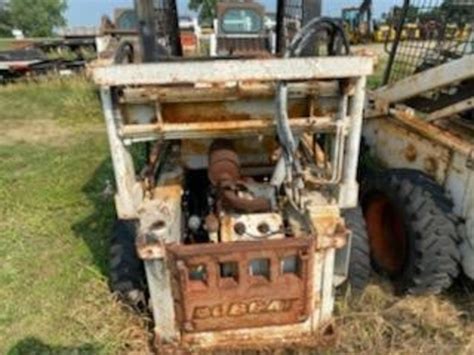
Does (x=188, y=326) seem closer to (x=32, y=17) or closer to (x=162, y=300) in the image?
(x=162, y=300)

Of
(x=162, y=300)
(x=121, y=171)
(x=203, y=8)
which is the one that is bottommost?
(x=203, y=8)

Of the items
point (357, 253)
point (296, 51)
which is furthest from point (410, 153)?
point (296, 51)

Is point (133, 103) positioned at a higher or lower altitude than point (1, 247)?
higher

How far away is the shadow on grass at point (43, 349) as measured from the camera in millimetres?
2915

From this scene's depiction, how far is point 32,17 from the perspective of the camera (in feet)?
191

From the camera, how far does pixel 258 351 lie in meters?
2.77

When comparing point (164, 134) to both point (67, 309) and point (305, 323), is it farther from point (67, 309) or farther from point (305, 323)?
point (67, 309)

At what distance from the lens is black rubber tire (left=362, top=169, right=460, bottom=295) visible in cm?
301

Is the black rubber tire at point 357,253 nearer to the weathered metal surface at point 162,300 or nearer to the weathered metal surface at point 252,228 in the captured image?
the weathered metal surface at point 252,228

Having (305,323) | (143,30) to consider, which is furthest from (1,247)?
(305,323)

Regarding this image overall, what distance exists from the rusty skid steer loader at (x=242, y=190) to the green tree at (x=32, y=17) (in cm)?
6079

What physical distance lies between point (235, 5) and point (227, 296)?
798 cm

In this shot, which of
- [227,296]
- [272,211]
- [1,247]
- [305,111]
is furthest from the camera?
[1,247]

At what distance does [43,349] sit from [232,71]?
6.51 feet
